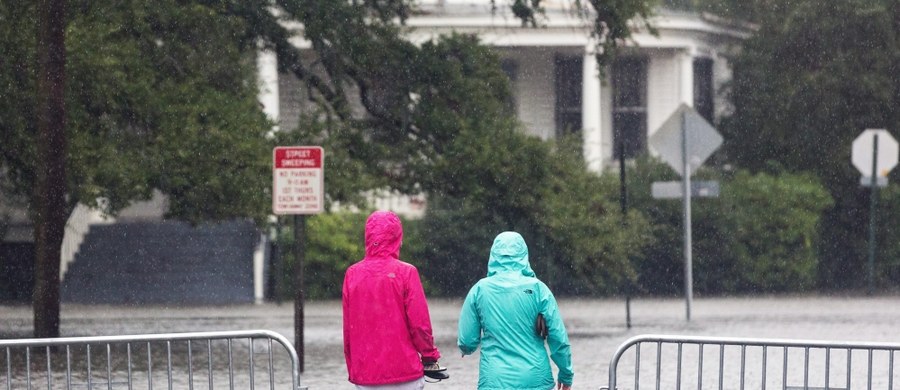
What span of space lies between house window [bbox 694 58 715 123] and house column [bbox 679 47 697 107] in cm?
113

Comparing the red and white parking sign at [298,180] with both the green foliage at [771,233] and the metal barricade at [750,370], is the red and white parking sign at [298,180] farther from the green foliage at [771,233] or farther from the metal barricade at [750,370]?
the green foliage at [771,233]

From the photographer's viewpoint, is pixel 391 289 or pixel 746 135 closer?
pixel 391 289

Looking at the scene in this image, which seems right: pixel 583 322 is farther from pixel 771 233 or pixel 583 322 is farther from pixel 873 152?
pixel 873 152

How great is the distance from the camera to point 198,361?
724 inches

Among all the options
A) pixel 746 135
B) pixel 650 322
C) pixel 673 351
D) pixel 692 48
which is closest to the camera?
pixel 673 351

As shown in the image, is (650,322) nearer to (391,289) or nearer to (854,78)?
(854,78)

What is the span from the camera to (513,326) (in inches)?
342

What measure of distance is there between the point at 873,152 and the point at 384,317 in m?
23.9

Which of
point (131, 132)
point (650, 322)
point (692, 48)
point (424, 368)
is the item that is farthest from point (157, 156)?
point (692, 48)

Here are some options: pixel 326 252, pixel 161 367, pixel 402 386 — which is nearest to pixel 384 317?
pixel 402 386

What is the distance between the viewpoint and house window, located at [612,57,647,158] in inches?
1633

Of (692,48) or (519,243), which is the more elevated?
(692,48)

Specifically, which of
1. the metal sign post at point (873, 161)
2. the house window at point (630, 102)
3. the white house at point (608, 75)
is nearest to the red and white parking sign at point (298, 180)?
the metal sign post at point (873, 161)

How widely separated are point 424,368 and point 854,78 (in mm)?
26083
